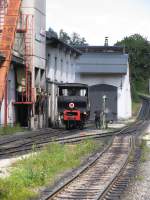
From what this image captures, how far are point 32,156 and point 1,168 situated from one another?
10.7 ft

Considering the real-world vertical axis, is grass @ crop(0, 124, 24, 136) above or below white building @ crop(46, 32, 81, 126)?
below

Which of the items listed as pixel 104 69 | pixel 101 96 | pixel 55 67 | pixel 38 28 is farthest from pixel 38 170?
pixel 104 69

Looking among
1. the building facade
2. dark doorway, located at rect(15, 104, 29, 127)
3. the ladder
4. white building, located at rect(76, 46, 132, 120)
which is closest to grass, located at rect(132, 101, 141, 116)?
white building, located at rect(76, 46, 132, 120)

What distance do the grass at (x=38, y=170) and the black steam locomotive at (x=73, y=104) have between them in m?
18.2

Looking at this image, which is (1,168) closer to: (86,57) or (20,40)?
(20,40)

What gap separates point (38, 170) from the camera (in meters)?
17.2

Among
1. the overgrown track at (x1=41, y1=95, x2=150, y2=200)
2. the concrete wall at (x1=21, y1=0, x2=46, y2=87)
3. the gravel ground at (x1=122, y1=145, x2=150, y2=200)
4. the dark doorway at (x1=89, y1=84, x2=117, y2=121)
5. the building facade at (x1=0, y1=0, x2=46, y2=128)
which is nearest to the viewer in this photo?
the gravel ground at (x1=122, y1=145, x2=150, y2=200)

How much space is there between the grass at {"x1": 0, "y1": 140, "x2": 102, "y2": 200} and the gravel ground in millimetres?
2052

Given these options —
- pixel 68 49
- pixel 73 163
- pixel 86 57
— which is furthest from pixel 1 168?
pixel 86 57

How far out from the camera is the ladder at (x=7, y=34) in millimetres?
35588

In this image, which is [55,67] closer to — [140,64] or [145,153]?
[145,153]

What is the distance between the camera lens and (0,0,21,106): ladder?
117 feet

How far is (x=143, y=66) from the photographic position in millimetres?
151000

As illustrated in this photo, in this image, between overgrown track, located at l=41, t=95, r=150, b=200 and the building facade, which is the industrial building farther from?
overgrown track, located at l=41, t=95, r=150, b=200
